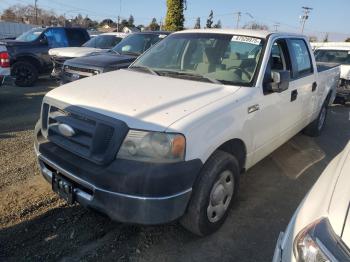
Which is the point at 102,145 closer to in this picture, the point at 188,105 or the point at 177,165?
the point at 177,165

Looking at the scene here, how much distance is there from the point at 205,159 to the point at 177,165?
33cm

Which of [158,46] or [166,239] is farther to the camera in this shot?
[158,46]

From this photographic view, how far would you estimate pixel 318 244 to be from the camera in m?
1.65

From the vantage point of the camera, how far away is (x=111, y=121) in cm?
269

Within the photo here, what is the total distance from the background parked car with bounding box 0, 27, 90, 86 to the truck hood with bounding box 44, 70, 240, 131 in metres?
7.60

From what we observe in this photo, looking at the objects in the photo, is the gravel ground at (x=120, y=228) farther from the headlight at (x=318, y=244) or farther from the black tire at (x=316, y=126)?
the black tire at (x=316, y=126)

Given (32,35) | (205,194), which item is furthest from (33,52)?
(205,194)

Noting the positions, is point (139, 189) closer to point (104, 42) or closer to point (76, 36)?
point (104, 42)

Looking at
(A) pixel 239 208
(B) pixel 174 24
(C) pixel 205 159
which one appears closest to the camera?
(C) pixel 205 159

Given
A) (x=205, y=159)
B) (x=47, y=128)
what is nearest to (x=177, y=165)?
(x=205, y=159)

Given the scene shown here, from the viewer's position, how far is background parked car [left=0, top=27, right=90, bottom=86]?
1047 centimetres

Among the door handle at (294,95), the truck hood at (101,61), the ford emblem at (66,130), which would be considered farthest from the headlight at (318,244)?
the truck hood at (101,61)

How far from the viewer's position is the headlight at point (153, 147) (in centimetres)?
262

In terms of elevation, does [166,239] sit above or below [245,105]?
below
